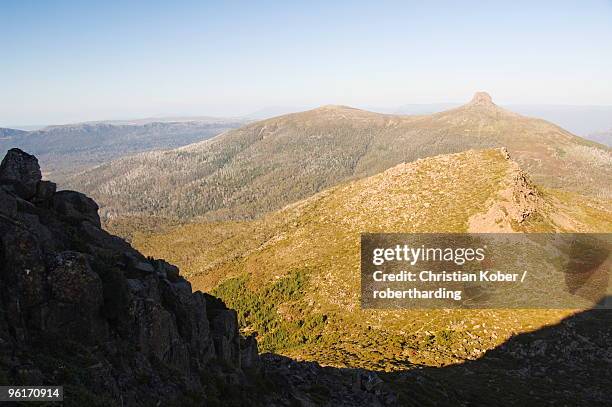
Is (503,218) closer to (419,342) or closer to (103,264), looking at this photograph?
(419,342)

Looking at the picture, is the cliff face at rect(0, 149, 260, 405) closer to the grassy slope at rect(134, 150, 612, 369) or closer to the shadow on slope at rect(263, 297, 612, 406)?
the shadow on slope at rect(263, 297, 612, 406)

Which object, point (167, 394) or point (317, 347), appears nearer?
point (167, 394)

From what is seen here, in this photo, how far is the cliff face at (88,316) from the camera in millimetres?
16938

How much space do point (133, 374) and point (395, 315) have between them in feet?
158

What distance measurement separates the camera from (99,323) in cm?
1977

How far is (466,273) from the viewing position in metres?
64.1

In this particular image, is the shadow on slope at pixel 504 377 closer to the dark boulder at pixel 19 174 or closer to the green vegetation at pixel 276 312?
the dark boulder at pixel 19 174

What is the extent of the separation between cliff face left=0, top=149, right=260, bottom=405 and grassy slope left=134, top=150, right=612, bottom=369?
88.8 feet

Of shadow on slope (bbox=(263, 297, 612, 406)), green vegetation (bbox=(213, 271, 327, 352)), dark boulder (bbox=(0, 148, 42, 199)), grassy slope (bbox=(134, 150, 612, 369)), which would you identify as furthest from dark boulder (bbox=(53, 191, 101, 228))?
green vegetation (bbox=(213, 271, 327, 352))

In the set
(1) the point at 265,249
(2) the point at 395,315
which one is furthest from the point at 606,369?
(1) the point at 265,249

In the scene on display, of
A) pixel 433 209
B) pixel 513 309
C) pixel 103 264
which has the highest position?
pixel 103 264

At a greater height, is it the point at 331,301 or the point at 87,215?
the point at 87,215

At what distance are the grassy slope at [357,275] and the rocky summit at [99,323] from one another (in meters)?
24.2

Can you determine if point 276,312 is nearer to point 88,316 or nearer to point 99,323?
point 99,323
